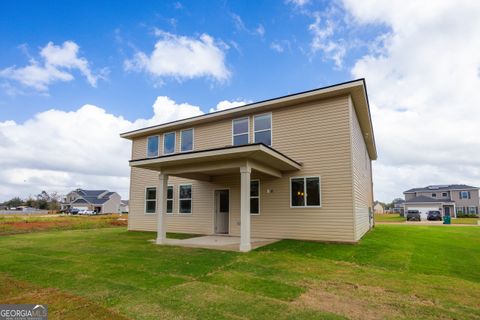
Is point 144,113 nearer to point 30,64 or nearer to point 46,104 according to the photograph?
point 46,104

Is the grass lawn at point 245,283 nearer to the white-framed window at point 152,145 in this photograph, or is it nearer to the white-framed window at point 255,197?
the white-framed window at point 255,197

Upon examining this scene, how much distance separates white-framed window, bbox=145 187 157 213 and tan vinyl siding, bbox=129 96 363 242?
300cm

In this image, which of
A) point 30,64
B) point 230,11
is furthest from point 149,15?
point 30,64

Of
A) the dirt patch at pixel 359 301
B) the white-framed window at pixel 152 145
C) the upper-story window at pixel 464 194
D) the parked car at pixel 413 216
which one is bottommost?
the parked car at pixel 413 216

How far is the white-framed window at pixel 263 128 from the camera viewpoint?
39.6ft

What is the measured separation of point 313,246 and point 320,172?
9.22 feet

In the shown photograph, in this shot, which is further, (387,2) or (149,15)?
(149,15)

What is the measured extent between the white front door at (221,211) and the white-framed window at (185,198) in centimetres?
154

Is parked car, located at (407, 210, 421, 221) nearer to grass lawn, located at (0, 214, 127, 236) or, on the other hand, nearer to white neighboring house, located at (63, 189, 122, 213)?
grass lawn, located at (0, 214, 127, 236)

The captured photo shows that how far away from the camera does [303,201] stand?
1085 centimetres

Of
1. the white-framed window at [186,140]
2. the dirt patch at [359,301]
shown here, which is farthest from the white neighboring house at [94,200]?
the dirt patch at [359,301]

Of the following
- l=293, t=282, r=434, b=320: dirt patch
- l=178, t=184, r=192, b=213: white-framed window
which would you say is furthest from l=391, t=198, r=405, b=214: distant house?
l=293, t=282, r=434, b=320: dirt patch

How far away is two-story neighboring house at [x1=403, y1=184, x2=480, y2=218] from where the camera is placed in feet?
137

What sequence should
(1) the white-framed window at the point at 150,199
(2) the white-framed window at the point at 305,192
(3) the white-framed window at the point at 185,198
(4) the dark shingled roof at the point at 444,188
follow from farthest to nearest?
(4) the dark shingled roof at the point at 444,188, (1) the white-framed window at the point at 150,199, (3) the white-framed window at the point at 185,198, (2) the white-framed window at the point at 305,192
